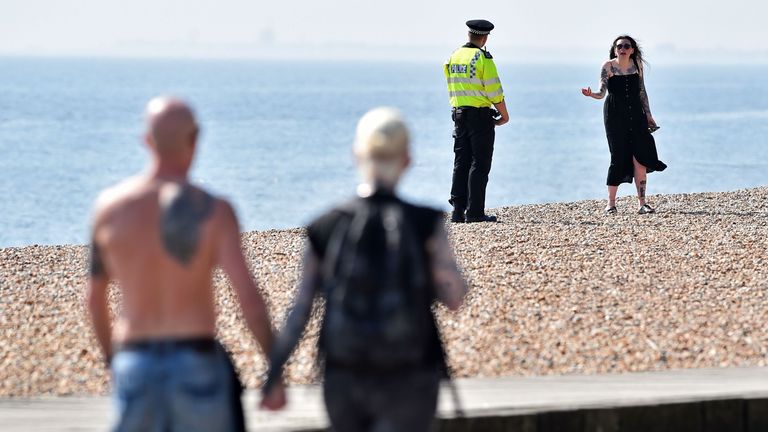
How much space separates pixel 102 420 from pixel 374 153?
229cm

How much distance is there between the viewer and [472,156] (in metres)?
14.7

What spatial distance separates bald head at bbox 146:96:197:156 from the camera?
4.17 meters

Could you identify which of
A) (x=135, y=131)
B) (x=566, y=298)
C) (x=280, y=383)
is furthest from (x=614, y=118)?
(x=135, y=131)

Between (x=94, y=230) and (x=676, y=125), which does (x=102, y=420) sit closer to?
(x=94, y=230)

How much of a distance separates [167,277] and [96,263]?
0.28m

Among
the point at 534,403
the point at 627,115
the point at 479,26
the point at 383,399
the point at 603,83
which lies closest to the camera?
the point at 383,399

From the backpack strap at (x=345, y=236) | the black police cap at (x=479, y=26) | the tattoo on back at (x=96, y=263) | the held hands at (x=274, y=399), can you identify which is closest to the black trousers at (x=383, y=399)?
the held hands at (x=274, y=399)

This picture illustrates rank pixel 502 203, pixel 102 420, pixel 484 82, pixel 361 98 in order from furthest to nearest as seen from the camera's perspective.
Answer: pixel 361 98 < pixel 502 203 < pixel 484 82 < pixel 102 420

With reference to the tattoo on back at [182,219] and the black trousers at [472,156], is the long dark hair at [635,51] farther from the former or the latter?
the tattoo on back at [182,219]

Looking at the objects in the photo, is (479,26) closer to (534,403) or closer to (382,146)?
(534,403)

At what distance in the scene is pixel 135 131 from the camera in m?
59.6

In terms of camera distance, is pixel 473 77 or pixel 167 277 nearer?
pixel 167 277

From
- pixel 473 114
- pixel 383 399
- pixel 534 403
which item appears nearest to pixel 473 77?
pixel 473 114

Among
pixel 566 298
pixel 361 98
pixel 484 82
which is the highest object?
pixel 484 82
